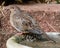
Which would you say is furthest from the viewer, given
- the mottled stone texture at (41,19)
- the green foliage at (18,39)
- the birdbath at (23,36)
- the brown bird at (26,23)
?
the mottled stone texture at (41,19)

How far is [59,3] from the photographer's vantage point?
806cm

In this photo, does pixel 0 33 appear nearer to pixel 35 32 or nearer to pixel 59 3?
pixel 59 3

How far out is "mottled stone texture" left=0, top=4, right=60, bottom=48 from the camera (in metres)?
7.18

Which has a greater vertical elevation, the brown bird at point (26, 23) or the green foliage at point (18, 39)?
the green foliage at point (18, 39)

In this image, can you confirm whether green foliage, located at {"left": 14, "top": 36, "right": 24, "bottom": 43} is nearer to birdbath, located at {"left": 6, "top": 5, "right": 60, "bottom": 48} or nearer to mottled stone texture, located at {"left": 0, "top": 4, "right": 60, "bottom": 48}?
birdbath, located at {"left": 6, "top": 5, "right": 60, "bottom": 48}

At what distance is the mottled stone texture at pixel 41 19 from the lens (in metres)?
7.18

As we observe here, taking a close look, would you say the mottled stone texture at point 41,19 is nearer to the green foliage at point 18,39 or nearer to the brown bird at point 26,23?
the brown bird at point 26,23

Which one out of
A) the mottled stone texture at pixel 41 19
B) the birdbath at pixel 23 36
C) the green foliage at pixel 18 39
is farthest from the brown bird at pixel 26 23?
the mottled stone texture at pixel 41 19

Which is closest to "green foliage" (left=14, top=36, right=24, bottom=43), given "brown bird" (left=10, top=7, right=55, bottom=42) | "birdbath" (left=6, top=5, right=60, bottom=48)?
"birdbath" (left=6, top=5, right=60, bottom=48)

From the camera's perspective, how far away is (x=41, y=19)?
7.30m

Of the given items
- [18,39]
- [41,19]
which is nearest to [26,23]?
[18,39]

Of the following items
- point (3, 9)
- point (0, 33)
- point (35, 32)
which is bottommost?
point (0, 33)

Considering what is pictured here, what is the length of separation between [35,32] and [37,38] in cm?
65

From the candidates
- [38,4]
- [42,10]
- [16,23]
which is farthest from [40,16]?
[16,23]
